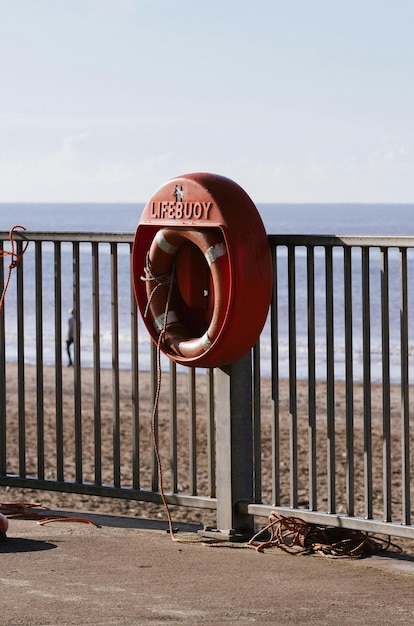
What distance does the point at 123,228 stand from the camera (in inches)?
4395

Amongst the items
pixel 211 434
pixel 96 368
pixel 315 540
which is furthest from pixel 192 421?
pixel 315 540

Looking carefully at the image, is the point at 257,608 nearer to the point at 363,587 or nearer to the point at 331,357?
the point at 363,587

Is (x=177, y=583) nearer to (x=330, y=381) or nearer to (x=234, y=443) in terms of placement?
(x=234, y=443)

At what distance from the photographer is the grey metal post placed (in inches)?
183

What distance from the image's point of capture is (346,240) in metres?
4.33

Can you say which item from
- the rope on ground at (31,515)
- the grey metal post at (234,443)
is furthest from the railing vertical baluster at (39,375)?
the grey metal post at (234,443)

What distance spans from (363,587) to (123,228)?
10825cm

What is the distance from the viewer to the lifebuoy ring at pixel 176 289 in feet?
14.6

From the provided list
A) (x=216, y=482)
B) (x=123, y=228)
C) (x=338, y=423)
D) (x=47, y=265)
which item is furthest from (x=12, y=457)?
(x=123, y=228)

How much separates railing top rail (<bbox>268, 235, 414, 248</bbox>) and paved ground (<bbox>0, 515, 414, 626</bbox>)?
1106 millimetres

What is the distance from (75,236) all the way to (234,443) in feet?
3.43

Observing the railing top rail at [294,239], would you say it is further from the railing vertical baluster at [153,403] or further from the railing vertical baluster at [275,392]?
the railing vertical baluster at [153,403]

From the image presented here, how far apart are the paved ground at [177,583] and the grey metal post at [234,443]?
0.58ft

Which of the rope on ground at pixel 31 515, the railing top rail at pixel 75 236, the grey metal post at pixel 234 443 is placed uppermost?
the railing top rail at pixel 75 236
